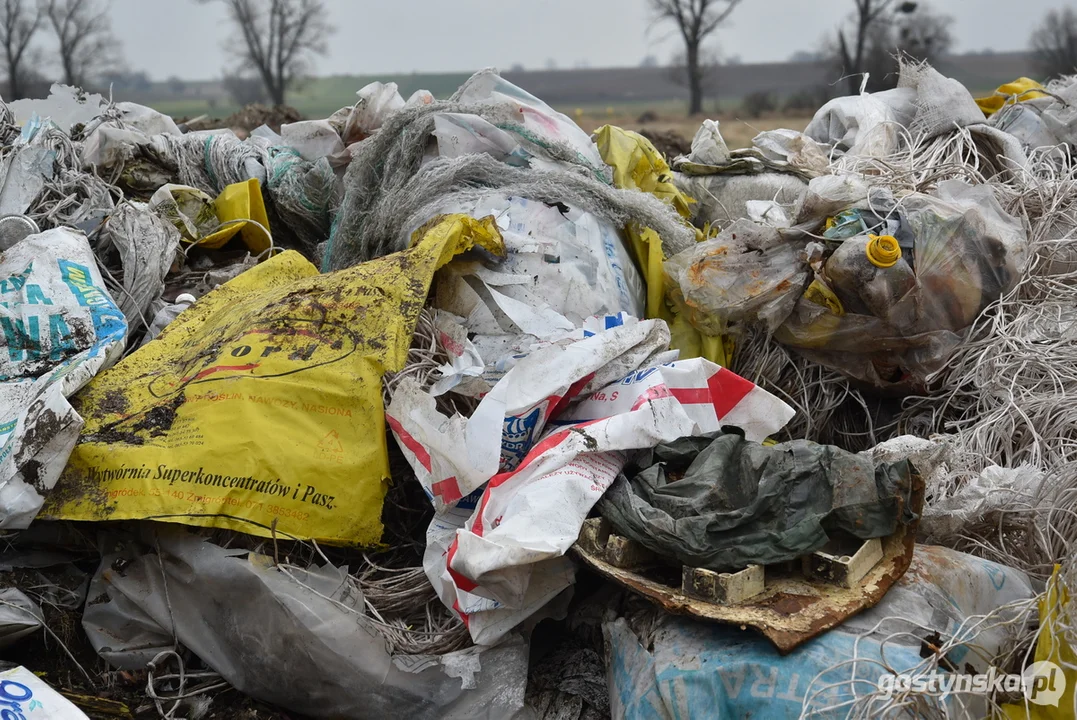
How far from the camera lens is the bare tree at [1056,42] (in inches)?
668

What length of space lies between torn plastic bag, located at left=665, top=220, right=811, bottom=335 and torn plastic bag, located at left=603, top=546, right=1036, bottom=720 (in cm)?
88

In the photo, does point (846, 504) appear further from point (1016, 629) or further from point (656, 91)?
point (656, 91)

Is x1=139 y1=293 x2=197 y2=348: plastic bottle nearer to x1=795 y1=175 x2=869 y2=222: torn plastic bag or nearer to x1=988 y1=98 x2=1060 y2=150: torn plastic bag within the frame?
x1=795 y1=175 x2=869 y2=222: torn plastic bag

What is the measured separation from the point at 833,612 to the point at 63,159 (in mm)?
2612

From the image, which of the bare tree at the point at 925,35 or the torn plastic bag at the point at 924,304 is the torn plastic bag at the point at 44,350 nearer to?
the torn plastic bag at the point at 924,304

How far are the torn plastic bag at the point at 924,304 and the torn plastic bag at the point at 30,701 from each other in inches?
72.2

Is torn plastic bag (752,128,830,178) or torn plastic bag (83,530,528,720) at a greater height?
torn plastic bag (752,128,830,178)

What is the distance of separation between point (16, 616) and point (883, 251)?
2.01m

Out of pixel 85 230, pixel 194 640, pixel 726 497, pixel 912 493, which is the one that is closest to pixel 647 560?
pixel 726 497

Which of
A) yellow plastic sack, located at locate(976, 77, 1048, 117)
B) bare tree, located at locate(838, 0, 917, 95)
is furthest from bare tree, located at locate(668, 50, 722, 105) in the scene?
yellow plastic sack, located at locate(976, 77, 1048, 117)

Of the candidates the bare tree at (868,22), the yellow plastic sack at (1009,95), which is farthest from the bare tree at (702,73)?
the yellow plastic sack at (1009,95)

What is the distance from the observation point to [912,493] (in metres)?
1.59

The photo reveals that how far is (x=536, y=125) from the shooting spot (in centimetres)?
276

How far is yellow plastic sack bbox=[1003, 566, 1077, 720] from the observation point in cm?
137
